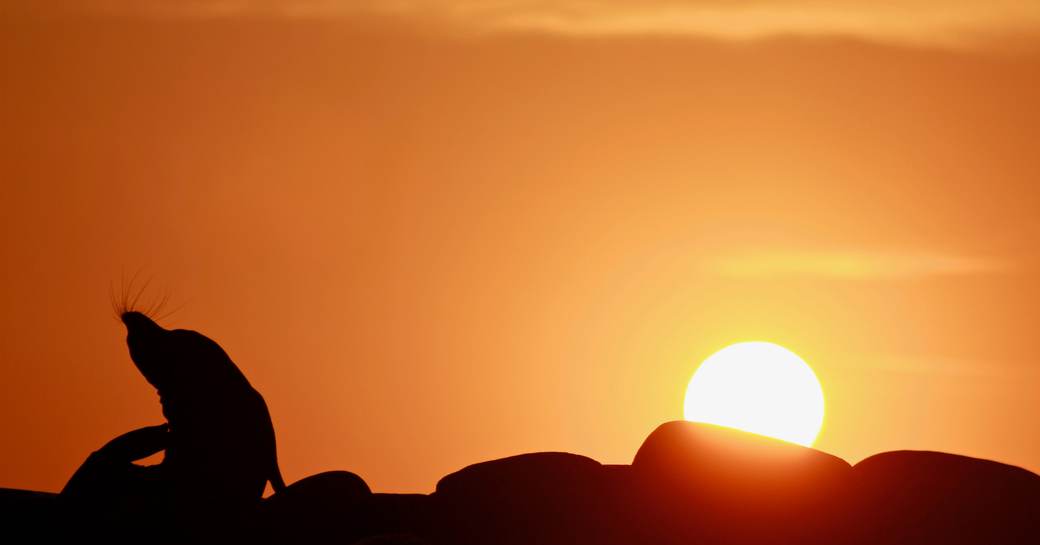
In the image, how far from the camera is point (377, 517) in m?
4.36

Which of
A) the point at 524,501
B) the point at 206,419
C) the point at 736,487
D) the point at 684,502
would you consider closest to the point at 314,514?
the point at 206,419

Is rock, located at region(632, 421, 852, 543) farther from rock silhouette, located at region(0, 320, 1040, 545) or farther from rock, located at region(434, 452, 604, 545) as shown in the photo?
rock, located at region(434, 452, 604, 545)

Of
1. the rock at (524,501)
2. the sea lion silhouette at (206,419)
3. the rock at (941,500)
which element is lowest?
the rock at (941,500)

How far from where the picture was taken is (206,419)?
14.2 feet

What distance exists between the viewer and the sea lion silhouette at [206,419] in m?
4.26

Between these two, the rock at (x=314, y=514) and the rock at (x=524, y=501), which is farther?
the rock at (x=314, y=514)

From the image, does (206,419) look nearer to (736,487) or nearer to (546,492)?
(546,492)

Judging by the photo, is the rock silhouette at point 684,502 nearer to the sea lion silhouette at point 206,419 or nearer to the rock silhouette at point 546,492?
the rock silhouette at point 546,492

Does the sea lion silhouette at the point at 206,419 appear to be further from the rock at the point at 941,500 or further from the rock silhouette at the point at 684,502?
the rock at the point at 941,500

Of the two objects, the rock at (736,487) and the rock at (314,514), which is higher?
the rock at (314,514)

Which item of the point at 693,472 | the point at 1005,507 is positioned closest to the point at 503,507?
the point at 693,472

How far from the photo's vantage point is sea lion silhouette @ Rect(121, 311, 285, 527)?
426cm

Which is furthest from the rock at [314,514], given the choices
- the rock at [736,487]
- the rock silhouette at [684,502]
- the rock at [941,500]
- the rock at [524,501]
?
the rock at [941,500]

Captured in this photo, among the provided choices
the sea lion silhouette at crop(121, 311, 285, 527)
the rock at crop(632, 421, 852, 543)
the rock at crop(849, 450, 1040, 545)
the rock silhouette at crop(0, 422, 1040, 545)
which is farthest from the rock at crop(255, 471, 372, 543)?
the rock at crop(849, 450, 1040, 545)
